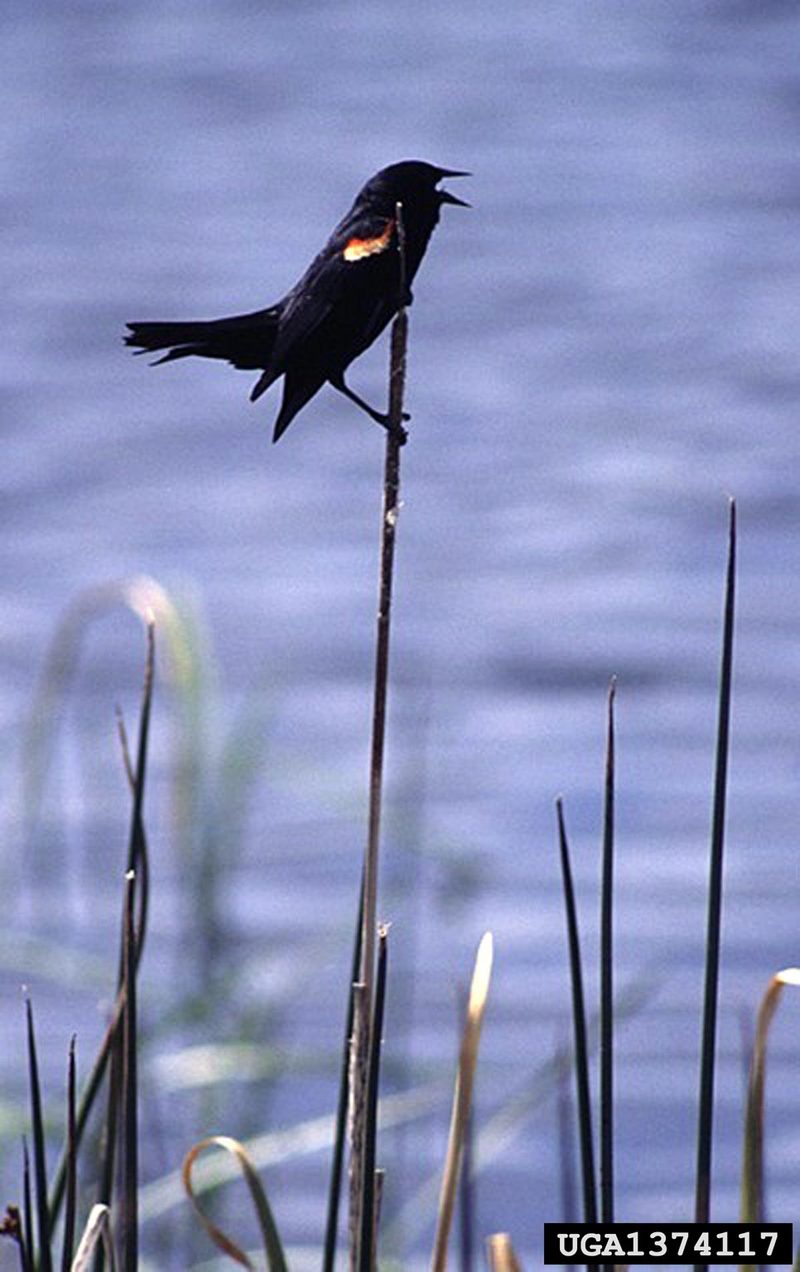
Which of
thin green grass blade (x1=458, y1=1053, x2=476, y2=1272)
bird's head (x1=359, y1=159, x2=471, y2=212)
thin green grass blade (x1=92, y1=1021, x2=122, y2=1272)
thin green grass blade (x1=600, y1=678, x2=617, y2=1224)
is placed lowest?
thin green grass blade (x1=458, y1=1053, x2=476, y2=1272)

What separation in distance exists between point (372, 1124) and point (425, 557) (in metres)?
5.10

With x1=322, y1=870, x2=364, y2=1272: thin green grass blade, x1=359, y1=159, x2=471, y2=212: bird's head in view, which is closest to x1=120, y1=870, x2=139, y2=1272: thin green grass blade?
x1=322, y1=870, x2=364, y2=1272: thin green grass blade

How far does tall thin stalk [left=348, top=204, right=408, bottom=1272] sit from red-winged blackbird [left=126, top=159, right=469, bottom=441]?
3cm

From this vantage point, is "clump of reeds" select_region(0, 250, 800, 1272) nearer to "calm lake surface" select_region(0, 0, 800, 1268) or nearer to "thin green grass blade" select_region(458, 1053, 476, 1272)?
"thin green grass blade" select_region(458, 1053, 476, 1272)

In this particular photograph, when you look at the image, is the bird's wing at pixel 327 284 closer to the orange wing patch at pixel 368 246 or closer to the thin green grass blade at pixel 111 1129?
the orange wing patch at pixel 368 246

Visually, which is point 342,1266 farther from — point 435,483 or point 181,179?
point 181,179

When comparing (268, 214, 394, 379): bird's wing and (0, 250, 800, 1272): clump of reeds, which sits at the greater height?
(268, 214, 394, 379): bird's wing

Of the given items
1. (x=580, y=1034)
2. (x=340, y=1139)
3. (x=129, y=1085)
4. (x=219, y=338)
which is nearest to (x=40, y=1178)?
(x=129, y=1085)

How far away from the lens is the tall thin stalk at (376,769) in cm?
160

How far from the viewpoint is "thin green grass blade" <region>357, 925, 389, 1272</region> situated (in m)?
1.72

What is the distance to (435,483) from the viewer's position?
7.34 m

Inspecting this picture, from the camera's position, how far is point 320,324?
6.08 feet

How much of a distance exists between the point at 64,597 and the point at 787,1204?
10.1 ft

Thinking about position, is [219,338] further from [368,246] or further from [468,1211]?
[468,1211]
